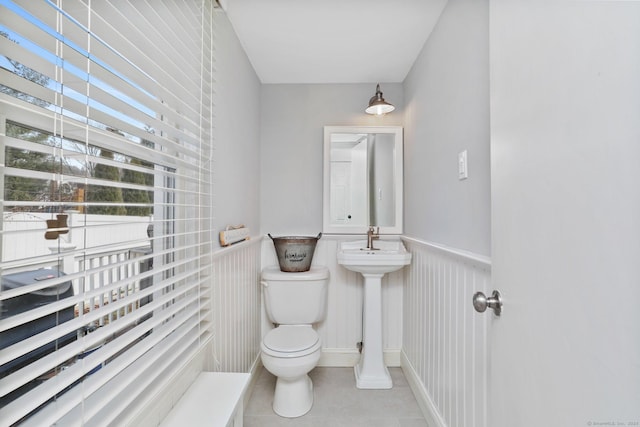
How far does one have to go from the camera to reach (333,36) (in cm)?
171

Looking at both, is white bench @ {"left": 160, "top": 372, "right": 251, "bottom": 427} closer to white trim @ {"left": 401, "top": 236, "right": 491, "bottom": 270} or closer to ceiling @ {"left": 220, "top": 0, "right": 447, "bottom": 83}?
white trim @ {"left": 401, "top": 236, "right": 491, "bottom": 270}

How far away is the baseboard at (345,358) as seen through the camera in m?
2.25

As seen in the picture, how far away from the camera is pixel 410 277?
6.81 ft

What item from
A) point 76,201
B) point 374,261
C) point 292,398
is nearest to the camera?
point 76,201

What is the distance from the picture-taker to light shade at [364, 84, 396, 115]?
2.07m

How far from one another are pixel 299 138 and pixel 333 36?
0.82 m

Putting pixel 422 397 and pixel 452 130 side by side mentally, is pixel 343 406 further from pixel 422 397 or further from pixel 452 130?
pixel 452 130

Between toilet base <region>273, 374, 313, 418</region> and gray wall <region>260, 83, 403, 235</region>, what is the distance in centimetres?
107

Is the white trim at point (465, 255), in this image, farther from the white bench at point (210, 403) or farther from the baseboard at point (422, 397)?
the white bench at point (210, 403)

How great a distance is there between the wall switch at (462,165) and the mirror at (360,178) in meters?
0.98

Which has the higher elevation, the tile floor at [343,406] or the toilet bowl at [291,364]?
the toilet bowl at [291,364]

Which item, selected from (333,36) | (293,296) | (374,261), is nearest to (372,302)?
(374,261)

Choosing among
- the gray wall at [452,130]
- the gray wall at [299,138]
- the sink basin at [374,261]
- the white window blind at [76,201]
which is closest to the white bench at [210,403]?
the white window blind at [76,201]

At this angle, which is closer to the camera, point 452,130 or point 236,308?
point 452,130
